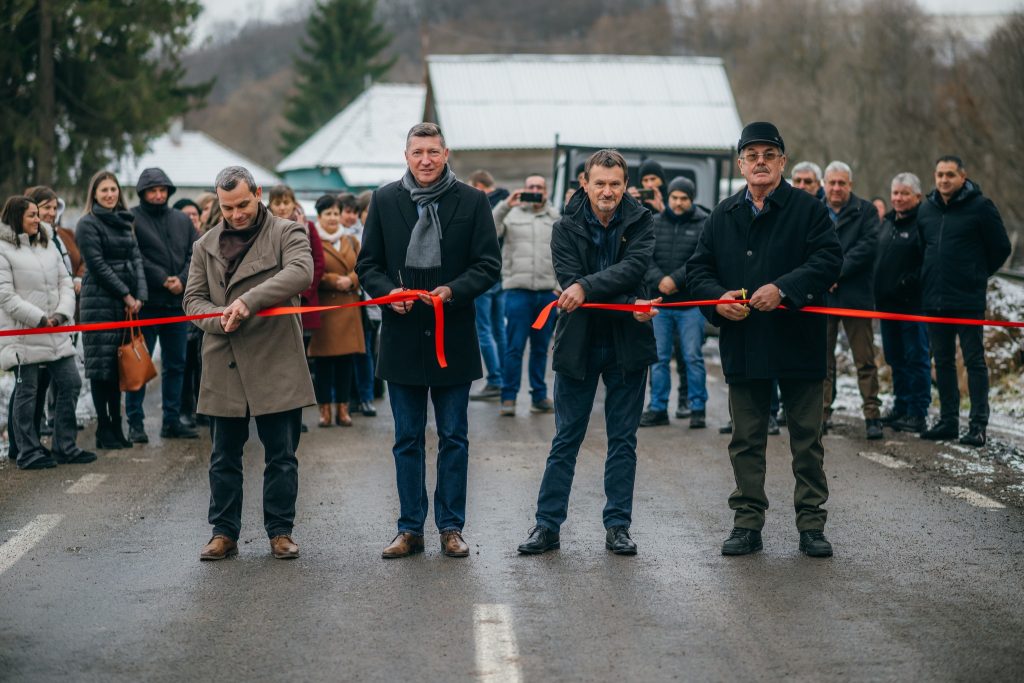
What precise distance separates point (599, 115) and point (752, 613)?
35187mm

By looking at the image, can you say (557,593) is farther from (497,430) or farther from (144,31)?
(144,31)

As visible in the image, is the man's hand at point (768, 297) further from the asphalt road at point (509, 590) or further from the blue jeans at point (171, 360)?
the blue jeans at point (171, 360)

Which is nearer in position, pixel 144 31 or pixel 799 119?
pixel 144 31

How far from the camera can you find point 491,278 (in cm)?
711

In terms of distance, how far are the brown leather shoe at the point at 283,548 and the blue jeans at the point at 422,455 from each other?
58 cm

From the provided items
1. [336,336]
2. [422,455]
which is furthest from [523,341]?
[422,455]

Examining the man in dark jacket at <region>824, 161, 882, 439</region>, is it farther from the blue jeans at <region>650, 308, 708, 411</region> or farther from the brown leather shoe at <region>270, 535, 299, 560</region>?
the brown leather shoe at <region>270, 535, 299, 560</region>

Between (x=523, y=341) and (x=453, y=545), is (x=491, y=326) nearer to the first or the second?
(x=523, y=341)

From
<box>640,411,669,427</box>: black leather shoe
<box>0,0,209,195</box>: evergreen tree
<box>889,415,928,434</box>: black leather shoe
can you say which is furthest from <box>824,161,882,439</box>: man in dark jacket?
<box>0,0,209,195</box>: evergreen tree

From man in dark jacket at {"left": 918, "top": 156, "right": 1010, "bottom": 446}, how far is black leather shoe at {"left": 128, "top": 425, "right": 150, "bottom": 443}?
665 centimetres

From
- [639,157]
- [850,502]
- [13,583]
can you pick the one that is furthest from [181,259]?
[639,157]

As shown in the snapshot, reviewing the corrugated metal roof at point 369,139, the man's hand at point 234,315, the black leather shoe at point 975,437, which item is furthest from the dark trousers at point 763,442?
the corrugated metal roof at point 369,139

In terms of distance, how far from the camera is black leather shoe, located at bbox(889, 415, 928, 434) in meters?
11.3

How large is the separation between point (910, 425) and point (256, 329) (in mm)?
6594
